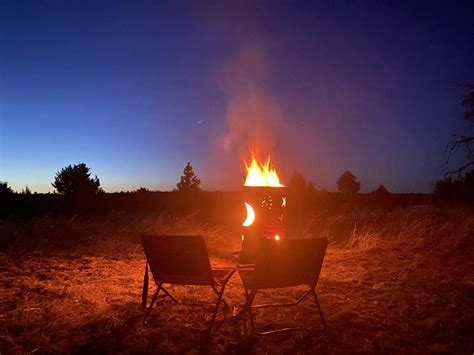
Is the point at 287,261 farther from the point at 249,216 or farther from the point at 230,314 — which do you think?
the point at 249,216

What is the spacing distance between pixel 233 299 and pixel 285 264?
1240mm

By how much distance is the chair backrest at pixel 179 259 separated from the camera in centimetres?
384

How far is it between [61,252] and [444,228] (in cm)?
750

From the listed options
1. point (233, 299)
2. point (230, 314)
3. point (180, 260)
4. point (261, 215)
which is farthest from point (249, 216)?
point (180, 260)

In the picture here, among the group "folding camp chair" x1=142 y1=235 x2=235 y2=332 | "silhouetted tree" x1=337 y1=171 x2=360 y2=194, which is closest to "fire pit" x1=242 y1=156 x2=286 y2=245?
"folding camp chair" x1=142 y1=235 x2=235 y2=332

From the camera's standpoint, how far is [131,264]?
6746mm

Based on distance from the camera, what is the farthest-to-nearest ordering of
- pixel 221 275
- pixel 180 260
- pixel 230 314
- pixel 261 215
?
pixel 261 215 → pixel 221 275 → pixel 230 314 → pixel 180 260

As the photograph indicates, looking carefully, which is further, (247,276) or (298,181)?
(298,181)

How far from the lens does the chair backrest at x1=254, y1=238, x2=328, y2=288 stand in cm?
374

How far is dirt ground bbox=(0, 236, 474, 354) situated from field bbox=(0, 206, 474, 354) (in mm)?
11

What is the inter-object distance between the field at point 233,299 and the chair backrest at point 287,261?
0.43 meters

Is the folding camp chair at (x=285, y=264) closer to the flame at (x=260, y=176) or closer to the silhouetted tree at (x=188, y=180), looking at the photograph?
the flame at (x=260, y=176)

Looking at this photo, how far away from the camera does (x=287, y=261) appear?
3.80 meters

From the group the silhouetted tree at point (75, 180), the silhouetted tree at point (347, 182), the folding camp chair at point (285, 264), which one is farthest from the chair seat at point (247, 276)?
the silhouetted tree at point (347, 182)
